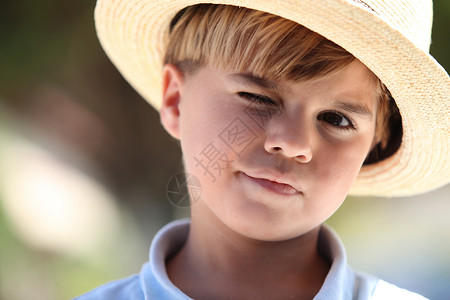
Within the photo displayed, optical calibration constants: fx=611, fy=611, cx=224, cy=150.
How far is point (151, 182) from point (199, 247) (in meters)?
2.06

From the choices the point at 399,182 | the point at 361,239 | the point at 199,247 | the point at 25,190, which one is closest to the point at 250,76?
the point at 199,247

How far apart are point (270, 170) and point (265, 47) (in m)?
0.24

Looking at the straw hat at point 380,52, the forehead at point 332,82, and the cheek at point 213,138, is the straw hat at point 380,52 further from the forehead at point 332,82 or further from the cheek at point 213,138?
the cheek at point 213,138

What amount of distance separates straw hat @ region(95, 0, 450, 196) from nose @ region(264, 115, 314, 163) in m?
0.17

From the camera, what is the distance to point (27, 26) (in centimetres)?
312

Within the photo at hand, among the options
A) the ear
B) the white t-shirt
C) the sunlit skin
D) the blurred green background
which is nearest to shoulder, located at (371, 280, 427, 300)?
the white t-shirt

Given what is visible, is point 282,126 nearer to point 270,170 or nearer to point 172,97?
point 270,170

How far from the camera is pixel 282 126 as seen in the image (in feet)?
3.89

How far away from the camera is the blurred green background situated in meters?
2.76

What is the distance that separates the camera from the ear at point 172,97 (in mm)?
1477

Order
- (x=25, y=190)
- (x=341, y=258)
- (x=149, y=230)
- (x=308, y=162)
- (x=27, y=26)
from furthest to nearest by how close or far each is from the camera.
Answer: (x=149, y=230) < (x=27, y=26) < (x=25, y=190) < (x=341, y=258) < (x=308, y=162)

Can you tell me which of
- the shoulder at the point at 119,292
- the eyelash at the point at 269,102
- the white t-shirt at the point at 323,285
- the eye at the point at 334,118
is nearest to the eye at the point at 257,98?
the eyelash at the point at 269,102

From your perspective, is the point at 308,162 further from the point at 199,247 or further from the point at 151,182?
the point at 151,182

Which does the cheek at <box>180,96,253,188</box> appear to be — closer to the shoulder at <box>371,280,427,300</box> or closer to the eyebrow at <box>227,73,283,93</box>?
the eyebrow at <box>227,73,283,93</box>
